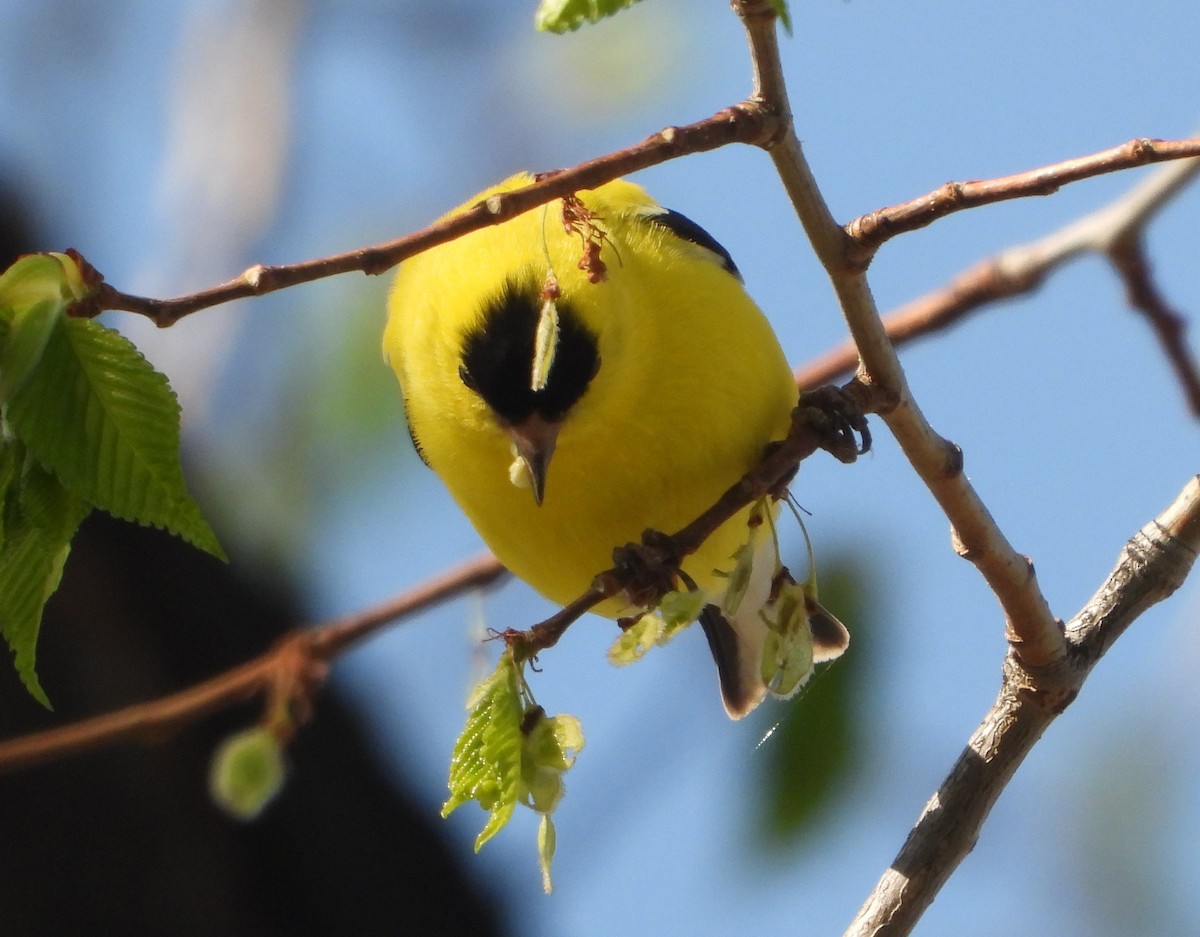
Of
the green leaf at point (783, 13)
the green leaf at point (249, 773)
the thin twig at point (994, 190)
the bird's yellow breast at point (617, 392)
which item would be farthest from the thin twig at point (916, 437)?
the green leaf at point (249, 773)

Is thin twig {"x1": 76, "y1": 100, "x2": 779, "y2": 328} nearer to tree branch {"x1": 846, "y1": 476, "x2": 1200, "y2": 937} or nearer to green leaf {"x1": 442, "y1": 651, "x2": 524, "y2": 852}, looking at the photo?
green leaf {"x1": 442, "y1": 651, "x2": 524, "y2": 852}

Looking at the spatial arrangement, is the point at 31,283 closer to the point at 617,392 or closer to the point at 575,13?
the point at 575,13

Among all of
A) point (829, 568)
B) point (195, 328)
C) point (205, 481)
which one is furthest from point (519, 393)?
point (195, 328)

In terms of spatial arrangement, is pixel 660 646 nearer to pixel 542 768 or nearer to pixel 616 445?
pixel 542 768

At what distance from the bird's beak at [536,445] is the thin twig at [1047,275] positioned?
602mm

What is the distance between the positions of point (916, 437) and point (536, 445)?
80 cm

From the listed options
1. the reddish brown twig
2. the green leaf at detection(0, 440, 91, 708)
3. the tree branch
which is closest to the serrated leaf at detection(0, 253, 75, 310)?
the green leaf at detection(0, 440, 91, 708)

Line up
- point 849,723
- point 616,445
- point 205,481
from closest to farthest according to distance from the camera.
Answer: point 616,445 → point 849,723 → point 205,481

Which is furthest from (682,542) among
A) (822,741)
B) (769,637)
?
(822,741)

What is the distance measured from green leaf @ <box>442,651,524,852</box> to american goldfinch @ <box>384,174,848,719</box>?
0.79 m

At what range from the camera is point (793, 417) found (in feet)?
8.15

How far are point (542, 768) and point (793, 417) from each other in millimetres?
873

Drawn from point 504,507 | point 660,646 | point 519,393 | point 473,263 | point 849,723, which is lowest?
point 849,723

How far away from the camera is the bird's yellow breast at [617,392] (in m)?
2.80
